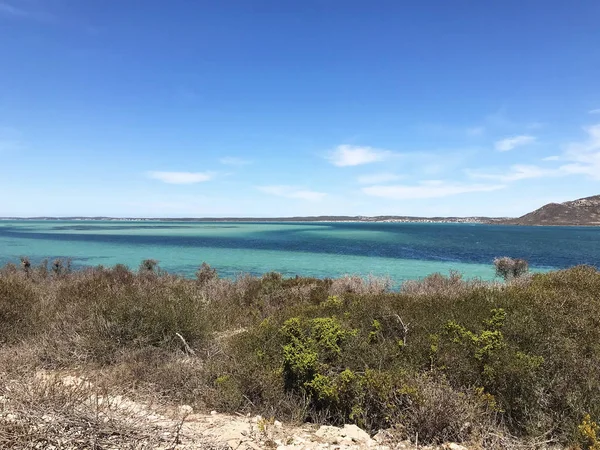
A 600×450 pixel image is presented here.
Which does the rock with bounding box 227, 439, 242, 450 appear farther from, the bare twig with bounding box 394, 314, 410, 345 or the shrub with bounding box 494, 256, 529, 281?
the shrub with bounding box 494, 256, 529, 281

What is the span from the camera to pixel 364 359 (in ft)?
17.6

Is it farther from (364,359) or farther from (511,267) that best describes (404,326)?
(511,267)

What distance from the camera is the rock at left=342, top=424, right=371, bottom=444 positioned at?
13.4ft

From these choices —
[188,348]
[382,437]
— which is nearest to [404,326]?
[382,437]

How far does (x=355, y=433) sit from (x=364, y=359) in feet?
4.20

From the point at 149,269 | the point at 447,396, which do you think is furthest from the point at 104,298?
the point at 149,269

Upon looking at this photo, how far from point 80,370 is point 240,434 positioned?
355 cm

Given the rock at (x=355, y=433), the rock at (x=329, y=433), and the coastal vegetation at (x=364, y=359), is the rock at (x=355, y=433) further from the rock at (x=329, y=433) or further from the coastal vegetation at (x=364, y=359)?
the coastal vegetation at (x=364, y=359)

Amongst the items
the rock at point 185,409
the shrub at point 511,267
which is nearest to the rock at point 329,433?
the rock at point 185,409

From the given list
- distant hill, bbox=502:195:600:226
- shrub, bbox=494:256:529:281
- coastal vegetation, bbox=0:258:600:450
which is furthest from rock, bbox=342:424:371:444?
distant hill, bbox=502:195:600:226

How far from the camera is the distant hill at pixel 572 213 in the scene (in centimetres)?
16791

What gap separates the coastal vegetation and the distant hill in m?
202

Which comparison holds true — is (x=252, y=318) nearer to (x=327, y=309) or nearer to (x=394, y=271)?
(x=327, y=309)

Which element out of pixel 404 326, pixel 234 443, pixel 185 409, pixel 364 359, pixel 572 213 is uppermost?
pixel 572 213
